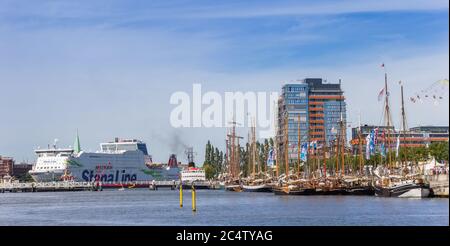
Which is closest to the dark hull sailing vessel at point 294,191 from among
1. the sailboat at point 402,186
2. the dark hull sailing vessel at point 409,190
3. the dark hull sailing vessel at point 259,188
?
the sailboat at point 402,186

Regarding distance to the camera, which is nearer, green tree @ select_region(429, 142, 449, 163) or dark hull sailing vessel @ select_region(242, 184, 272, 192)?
green tree @ select_region(429, 142, 449, 163)

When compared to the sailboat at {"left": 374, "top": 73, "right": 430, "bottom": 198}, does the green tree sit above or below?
above

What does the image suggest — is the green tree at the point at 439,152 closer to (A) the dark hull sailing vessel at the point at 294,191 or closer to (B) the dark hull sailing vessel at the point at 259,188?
(A) the dark hull sailing vessel at the point at 294,191

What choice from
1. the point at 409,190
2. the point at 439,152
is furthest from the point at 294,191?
the point at 409,190

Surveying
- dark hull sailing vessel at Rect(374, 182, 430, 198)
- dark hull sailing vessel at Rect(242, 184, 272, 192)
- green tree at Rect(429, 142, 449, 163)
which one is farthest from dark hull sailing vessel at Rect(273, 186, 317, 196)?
dark hull sailing vessel at Rect(242, 184, 272, 192)

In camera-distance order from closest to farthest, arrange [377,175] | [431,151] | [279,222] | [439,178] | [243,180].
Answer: [279,222], [439,178], [377,175], [431,151], [243,180]

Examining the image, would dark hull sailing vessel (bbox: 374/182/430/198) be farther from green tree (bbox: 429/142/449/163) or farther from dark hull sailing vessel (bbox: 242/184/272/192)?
dark hull sailing vessel (bbox: 242/184/272/192)

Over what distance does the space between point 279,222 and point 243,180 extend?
445ft

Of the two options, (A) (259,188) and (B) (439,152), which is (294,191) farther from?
(A) (259,188)

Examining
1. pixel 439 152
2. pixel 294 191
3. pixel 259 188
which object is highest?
pixel 439 152

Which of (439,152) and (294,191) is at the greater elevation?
(439,152)

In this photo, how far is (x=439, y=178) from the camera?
103m
